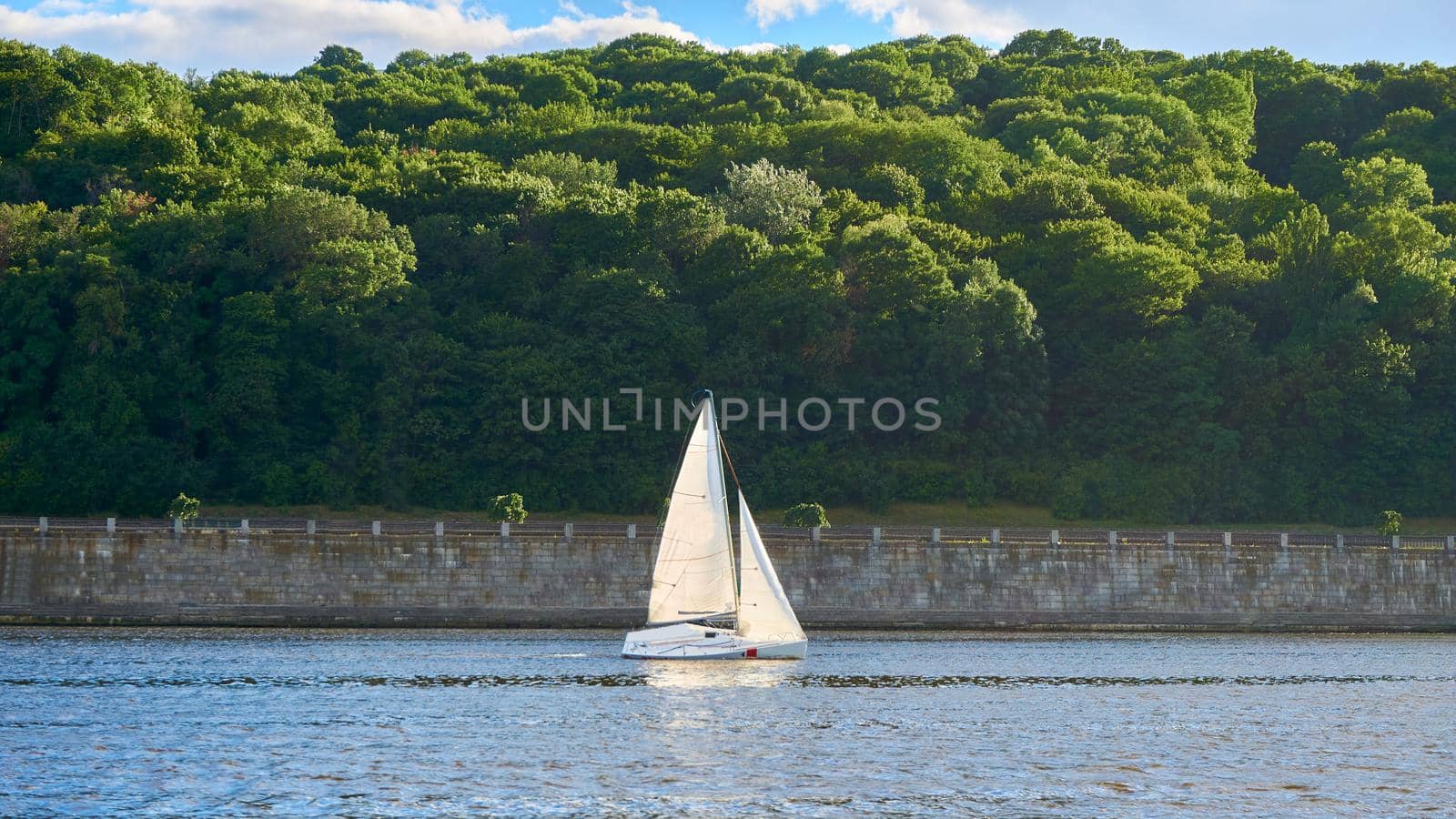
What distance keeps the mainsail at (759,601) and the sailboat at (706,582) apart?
0.03 metres

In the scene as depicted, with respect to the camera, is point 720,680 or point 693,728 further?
point 720,680

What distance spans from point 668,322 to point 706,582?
37469mm

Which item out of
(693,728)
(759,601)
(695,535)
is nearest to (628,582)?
(759,601)

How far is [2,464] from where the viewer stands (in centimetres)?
8038

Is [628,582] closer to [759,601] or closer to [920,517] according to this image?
[759,601]

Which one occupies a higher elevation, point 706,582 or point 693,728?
point 706,582

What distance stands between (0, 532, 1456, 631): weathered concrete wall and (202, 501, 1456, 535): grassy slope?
17.7 meters

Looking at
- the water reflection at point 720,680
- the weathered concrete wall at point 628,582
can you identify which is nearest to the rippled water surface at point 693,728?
the water reflection at point 720,680

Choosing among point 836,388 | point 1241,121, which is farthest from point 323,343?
point 1241,121

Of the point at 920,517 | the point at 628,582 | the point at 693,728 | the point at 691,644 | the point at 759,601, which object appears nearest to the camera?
the point at 693,728

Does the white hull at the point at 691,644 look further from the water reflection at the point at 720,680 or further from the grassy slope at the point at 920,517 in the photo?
the grassy slope at the point at 920,517

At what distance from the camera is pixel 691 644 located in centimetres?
5197

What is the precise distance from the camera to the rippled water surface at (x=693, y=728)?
32.4 m

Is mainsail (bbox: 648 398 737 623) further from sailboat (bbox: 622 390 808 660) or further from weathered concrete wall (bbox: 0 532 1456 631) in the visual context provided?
weathered concrete wall (bbox: 0 532 1456 631)
